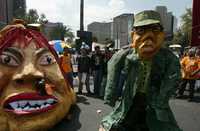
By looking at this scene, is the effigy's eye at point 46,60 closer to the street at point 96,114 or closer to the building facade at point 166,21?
the street at point 96,114

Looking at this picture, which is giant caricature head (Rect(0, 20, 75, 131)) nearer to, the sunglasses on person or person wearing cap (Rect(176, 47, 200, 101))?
the sunglasses on person

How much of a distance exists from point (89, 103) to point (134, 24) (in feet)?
22.5

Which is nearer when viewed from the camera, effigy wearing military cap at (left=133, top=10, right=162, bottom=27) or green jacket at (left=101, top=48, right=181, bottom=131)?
green jacket at (left=101, top=48, right=181, bottom=131)

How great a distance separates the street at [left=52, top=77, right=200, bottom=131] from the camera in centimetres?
834

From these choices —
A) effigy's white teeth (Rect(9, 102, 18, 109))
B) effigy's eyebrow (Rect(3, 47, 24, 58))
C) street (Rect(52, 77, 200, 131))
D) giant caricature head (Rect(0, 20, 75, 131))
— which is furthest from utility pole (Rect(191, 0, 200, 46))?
effigy's white teeth (Rect(9, 102, 18, 109))

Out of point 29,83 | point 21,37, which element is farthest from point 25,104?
point 21,37

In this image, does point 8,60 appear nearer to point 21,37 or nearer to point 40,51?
point 21,37

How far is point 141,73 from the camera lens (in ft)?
13.7

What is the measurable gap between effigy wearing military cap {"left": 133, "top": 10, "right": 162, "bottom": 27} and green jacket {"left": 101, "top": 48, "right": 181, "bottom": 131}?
0.25m

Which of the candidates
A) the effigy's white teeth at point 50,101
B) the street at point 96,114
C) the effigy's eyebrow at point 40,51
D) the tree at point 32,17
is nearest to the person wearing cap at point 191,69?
the street at point 96,114

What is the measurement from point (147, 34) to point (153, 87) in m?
0.47

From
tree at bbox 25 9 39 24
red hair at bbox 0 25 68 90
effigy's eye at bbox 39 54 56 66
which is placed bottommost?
effigy's eye at bbox 39 54 56 66

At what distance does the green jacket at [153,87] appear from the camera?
399cm

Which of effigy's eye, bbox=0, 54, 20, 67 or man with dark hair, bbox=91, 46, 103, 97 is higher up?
effigy's eye, bbox=0, 54, 20, 67
